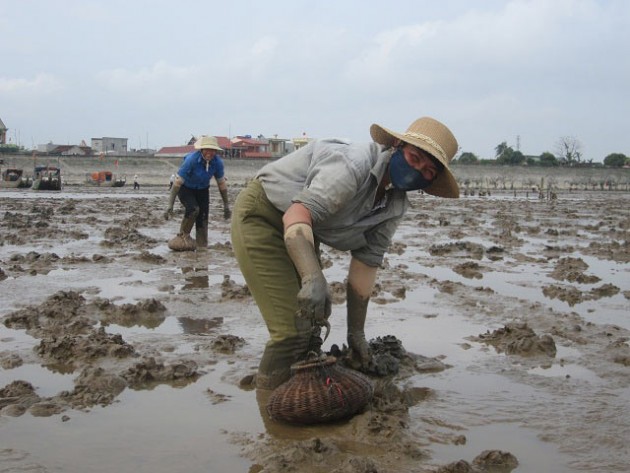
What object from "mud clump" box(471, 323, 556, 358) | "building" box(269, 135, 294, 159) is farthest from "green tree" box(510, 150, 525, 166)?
"mud clump" box(471, 323, 556, 358)

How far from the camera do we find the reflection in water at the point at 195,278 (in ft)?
23.4

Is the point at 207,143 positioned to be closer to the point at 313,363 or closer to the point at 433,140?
the point at 433,140

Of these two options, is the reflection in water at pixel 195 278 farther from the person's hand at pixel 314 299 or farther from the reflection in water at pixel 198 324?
the person's hand at pixel 314 299

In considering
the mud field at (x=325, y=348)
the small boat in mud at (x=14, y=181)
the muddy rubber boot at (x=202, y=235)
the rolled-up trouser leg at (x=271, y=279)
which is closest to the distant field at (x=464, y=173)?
the small boat in mud at (x=14, y=181)

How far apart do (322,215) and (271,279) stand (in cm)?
59

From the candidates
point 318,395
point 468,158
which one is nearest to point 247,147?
point 468,158

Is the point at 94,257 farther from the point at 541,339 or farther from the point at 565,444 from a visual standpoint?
the point at 565,444

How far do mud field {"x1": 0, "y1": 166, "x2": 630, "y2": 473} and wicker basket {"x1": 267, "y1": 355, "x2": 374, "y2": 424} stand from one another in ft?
0.21

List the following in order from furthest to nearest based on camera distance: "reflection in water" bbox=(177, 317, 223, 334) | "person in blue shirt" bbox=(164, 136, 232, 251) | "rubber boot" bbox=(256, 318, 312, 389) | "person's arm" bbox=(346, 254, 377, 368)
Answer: "person in blue shirt" bbox=(164, 136, 232, 251)
"reflection in water" bbox=(177, 317, 223, 334)
"person's arm" bbox=(346, 254, 377, 368)
"rubber boot" bbox=(256, 318, 312, 389)

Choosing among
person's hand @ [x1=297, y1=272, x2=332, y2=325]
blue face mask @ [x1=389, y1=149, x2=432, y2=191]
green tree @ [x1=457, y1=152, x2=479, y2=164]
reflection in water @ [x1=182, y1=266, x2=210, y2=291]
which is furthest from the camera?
green tree @ [x1=457, y1=152, x2=479, y2=164]

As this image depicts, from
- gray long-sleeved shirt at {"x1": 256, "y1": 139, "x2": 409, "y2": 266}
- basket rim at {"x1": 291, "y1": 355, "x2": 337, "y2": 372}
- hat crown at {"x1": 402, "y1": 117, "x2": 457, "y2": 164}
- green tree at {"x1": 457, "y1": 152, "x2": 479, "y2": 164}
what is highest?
→ green tree at {"x1": 457, "y1": 152, "x2": 479, "y2": 164}

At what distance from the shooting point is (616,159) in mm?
88000

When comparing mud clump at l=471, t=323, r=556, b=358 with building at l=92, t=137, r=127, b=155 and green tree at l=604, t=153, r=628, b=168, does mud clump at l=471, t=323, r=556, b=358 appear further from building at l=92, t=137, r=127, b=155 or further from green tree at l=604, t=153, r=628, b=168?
building at l=92, t=137, r=127, b=155

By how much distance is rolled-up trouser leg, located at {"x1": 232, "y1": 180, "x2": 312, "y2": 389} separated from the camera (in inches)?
151
